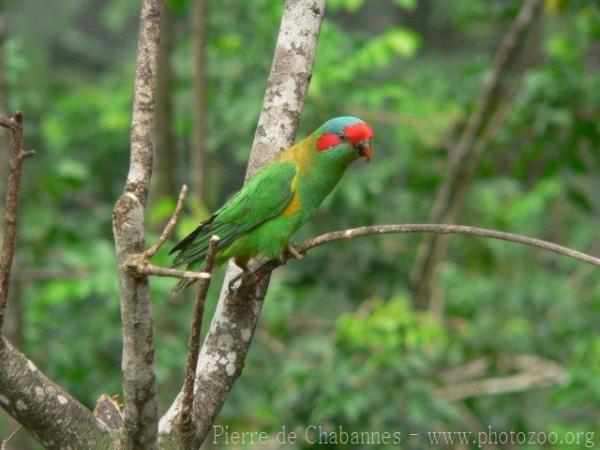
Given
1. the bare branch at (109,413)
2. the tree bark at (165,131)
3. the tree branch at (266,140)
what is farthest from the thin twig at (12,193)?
the tree bark at (165,131)

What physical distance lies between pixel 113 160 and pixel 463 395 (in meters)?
2.88

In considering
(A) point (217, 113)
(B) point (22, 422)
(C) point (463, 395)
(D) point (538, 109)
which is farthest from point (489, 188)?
(B) point (22, 422)

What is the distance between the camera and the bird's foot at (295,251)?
9.18 feet

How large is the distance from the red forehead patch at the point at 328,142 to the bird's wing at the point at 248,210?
0.32ft

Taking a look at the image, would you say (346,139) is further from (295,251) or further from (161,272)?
(161,272)

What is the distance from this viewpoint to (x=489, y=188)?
607 cm

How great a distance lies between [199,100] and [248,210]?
119 inches

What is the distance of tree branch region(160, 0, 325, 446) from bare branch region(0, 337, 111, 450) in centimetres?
34

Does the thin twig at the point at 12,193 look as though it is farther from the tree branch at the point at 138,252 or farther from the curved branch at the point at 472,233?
the curved branch at the point at 472,233

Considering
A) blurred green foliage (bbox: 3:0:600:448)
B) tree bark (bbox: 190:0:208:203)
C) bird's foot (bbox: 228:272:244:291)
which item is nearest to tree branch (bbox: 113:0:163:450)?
bird's foot (bbox: 228:272:244:291)

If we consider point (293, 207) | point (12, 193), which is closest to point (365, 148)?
point (293, 207)

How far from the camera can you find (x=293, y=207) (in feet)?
9.82

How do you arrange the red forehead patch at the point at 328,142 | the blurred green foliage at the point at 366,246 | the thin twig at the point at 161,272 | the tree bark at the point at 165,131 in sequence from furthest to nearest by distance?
1. the tree bark at the point at 165,131
2. the blurred green foliage at the point at 366,246
3. the red forehead patch at the point at 328,142
4. the thin twig at the point at 161,272

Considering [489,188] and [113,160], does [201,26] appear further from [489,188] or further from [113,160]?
[489,188]
